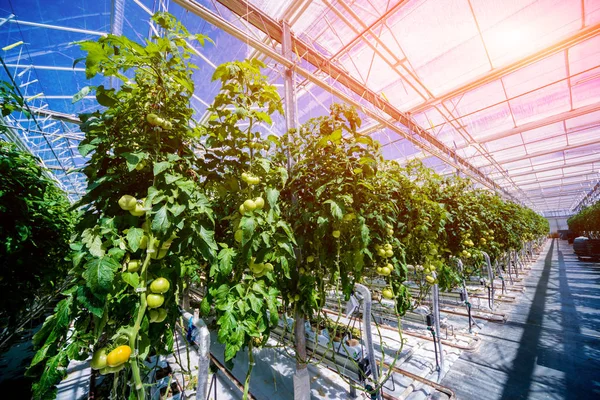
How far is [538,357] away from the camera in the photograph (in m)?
3.17

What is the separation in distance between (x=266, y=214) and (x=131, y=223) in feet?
2.13

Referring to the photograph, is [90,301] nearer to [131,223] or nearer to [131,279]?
[131,279]

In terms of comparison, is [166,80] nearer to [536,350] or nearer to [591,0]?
[536,350]

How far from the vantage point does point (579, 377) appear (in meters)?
2.73

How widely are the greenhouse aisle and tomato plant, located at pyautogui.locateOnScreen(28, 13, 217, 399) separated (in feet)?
10.6

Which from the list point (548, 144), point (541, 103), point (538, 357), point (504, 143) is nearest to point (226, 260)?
point (538, 357)

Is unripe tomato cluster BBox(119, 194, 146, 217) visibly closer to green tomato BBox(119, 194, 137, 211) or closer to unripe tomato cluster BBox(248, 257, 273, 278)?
green tomato BBox(119, 194, 137, 211)

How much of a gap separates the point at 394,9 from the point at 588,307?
24.0 ft

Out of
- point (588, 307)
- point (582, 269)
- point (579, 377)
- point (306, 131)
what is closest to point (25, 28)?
point (306, 131)

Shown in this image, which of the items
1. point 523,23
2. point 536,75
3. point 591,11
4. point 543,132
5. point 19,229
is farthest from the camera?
point 543,132

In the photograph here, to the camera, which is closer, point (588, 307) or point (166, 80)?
point (166, 80)

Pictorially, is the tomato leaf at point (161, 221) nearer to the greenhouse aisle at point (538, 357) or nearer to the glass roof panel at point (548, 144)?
the greenhouse aisle at point (538, 357)

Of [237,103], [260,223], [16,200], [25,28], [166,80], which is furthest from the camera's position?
[25,28]

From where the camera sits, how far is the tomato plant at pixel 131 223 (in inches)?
35.0
